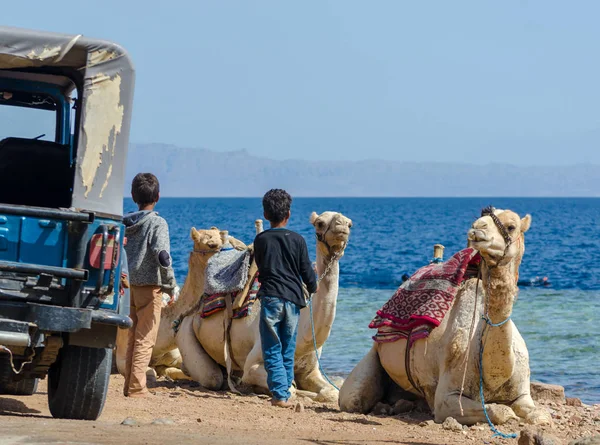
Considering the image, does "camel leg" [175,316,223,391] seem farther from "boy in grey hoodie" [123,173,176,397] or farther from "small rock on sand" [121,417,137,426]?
"small rock on sand" [121,417,137,426]

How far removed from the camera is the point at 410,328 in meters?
9.71

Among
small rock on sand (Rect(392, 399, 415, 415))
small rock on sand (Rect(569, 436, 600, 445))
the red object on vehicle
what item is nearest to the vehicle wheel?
the red object on vehicle

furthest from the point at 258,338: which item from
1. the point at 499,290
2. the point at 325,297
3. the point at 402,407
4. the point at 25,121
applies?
the point at 499,290

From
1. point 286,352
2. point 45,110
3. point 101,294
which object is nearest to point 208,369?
point 286,352

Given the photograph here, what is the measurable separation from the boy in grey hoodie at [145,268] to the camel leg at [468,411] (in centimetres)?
231

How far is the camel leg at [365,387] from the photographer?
10.0m

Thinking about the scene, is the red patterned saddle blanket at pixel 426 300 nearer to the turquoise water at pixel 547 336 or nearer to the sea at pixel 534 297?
the sea at pixel 534 297

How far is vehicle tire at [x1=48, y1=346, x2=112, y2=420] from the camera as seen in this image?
7824mm

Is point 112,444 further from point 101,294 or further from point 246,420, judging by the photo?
point 246,420

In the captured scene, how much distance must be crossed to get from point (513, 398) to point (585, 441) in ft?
4.95

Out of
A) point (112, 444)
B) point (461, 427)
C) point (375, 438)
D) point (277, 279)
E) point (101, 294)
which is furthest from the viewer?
point (277, 279)

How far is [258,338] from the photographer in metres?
10.8

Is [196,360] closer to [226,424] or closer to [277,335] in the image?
[277,335]

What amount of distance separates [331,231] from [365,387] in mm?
1378
